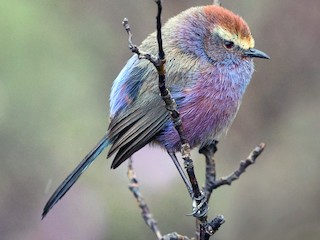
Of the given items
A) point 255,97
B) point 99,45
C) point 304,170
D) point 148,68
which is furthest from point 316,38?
point 148,68

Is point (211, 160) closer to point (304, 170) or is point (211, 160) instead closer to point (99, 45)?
point (304, 170)

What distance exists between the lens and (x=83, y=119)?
7508 mm

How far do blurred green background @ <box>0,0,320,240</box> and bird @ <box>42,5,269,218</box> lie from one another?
56.7 inches

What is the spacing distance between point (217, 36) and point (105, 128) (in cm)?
232

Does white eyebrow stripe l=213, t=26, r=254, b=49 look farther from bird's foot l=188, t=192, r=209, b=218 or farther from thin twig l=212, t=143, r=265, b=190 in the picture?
bird's foot l=188, t=192, r=209, b=218

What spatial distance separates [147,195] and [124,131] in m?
1.70

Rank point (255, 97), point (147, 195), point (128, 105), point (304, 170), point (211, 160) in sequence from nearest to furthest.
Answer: point (211, 160) → point (128, 105) → point (147, 195) → point (304, 170) → point (255, 97)

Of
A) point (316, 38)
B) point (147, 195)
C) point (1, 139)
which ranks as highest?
point (316, 38)

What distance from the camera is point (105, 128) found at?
7.51 meters

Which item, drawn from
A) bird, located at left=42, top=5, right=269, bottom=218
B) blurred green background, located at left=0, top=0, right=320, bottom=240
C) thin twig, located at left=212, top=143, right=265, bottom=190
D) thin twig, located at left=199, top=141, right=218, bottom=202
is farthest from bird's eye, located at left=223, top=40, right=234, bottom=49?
blurred green background, located at left=0, top=0, right=320, bottom=240

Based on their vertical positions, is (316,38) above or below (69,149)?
above

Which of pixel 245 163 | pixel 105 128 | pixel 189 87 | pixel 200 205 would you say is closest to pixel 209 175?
pixel 245 163

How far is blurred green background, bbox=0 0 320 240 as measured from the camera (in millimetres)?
6945

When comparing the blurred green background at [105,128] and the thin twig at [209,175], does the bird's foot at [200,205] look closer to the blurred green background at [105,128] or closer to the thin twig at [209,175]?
the thin twig at [209,175]
